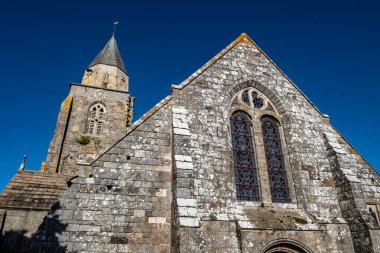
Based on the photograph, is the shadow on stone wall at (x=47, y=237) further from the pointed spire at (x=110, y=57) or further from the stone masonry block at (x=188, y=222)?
the pointed spire at (x=110, y=57)

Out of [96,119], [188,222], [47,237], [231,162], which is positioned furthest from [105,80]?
[188,222]

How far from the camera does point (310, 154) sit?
9.75m

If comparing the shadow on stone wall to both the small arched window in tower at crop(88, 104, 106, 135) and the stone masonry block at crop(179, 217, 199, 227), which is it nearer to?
the stone masonry block at crop(179, 217, 199, 227)

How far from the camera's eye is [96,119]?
2228cm

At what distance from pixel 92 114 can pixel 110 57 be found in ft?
24.0

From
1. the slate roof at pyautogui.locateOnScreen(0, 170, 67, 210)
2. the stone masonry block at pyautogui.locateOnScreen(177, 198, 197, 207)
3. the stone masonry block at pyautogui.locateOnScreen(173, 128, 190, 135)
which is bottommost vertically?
the stone masonry block at pyautogui.locateOnScreen(177, 198, 197, 207)

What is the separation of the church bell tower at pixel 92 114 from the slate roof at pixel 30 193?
8217 millimetres

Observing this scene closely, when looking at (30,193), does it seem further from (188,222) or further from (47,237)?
(188,222)

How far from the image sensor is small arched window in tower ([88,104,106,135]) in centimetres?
2191

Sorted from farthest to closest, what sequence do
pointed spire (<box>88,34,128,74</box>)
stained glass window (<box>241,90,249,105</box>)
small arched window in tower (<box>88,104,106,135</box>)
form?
1. pointed spire (<box>88,34,128,74</box>)
2. small arched window in tower (<box>88,104,106,135</box>)
3. stained glass window (<box>241,90,249,105</box>)

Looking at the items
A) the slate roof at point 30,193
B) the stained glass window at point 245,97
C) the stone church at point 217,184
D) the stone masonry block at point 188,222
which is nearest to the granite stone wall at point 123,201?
the stone church at point 217,184

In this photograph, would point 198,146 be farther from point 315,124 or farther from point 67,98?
point 67,98

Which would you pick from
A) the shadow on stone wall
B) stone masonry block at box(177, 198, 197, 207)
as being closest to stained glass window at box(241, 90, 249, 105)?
stone masonry block at box(177, 198, 197, 207)

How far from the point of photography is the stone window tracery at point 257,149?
29.1 feet
